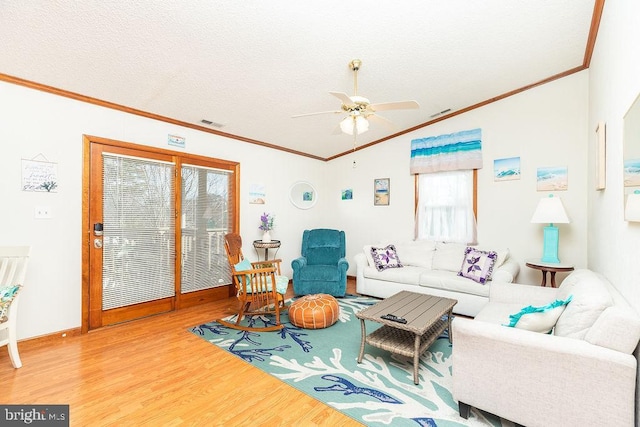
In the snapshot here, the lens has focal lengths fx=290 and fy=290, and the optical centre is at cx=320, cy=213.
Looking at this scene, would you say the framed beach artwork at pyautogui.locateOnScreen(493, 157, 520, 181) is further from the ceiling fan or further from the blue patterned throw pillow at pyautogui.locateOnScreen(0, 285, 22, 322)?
the blue patterned throw pillow at pyautogui.locateOnScreen(0, 285, 22, 322)

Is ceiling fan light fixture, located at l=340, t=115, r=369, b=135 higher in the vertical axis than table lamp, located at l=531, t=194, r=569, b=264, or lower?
higher

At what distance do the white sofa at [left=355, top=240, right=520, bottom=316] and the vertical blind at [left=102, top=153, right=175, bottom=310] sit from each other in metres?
2.65

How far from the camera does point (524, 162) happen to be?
152 inches

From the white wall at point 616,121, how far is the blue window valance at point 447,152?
1452 mm

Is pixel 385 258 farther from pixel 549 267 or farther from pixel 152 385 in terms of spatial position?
pixel 152 385

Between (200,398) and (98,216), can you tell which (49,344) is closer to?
(98,216)

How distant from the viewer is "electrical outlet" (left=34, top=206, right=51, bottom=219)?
2.72m

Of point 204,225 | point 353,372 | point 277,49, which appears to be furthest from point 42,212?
point 353,372

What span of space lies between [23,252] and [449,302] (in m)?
3.79

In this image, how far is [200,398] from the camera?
6.42 ft

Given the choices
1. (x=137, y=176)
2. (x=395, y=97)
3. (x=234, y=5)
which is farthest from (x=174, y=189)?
(x=395, y=97)

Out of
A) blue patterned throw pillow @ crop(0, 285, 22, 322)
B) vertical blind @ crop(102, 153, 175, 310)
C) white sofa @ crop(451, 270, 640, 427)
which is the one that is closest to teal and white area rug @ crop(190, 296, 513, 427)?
white sofa @ crop(451, 270, 640, 427)

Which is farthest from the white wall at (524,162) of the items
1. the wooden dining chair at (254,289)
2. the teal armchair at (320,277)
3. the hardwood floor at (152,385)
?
the hardwood floor at (152,385)

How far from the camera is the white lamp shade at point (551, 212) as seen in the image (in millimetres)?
3252
